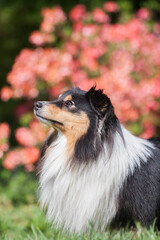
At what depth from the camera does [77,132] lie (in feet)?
13.1

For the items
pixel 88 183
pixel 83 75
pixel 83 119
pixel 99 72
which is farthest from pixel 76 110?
pixel 99 72

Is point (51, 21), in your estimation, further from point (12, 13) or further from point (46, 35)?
point (12, 13)

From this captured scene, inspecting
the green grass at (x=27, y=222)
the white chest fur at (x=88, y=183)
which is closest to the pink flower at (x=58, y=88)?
the green grass at (x=27, y=222)

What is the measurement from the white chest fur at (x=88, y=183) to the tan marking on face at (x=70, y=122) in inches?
3.5

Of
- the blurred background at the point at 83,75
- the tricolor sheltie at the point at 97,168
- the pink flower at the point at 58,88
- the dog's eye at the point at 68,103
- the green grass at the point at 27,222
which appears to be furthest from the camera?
the pink flower at the point at 58,88

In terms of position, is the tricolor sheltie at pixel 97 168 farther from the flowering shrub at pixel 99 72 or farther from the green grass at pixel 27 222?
the flowering shrub at pixel 99 72

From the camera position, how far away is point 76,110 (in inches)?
158

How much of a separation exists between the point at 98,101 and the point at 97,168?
0.59m

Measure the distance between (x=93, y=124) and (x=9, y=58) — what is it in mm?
6146

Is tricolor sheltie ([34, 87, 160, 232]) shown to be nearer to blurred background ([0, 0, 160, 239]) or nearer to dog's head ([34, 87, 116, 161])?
dog's head ([34, 87, 116, 161])

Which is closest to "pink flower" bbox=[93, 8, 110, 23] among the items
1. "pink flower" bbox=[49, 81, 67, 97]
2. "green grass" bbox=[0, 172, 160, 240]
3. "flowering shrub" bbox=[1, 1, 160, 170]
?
"flowering shrub" bbox=[1, 1, 160, 170]

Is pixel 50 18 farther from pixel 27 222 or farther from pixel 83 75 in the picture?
pixel 27 222

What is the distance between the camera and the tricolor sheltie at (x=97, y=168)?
154 inches

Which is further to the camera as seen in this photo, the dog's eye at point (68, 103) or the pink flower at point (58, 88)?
the pink flower at point (58, 88)
